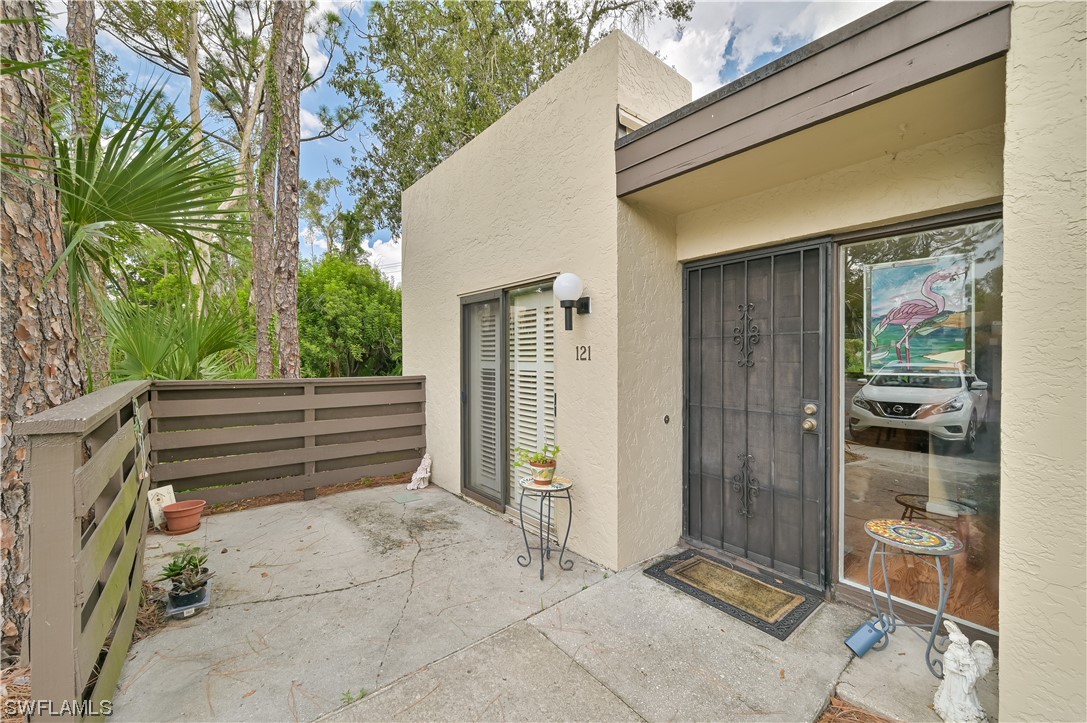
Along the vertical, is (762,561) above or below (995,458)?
below

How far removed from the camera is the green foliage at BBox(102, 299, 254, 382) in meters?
3.75

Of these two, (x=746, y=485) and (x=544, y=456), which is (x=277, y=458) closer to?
(x=544, y=456)

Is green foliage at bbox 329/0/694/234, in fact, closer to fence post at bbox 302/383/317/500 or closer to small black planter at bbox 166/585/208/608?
fence post at bbox 302/383/317/500

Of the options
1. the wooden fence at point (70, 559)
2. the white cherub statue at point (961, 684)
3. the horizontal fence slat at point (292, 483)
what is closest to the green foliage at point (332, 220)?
the horizontal fence slat at point (292, 483)

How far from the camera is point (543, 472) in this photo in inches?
123

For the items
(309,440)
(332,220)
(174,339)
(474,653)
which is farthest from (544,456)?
(332,220)

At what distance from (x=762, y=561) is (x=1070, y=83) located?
2.70m

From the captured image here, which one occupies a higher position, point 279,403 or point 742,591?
point 279,403

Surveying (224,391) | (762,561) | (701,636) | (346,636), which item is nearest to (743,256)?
(762,561)

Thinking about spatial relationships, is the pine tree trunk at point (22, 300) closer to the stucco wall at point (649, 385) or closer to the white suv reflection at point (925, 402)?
the stucco wall at point (649, 385)

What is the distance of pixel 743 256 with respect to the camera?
3037 millimetres

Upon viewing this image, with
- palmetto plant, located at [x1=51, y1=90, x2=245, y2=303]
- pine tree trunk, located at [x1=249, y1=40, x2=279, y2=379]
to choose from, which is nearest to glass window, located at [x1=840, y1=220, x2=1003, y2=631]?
palmetto plant, located at [x1=51, y1=90, x2=245, y2=303]

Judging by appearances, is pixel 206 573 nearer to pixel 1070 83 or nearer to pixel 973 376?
pixel 973 376

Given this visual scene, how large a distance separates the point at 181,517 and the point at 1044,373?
17.2 ft
